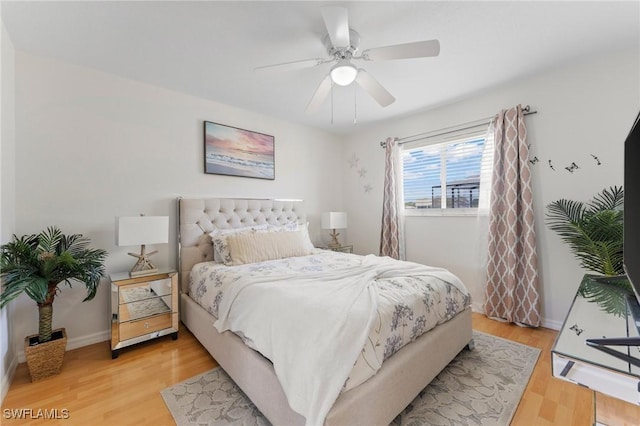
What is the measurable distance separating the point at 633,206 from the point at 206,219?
3170 mm

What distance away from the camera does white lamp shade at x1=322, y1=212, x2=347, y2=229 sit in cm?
385

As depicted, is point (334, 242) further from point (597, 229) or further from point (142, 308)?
point (597, 229)

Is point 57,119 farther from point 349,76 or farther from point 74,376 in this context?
point 349,76

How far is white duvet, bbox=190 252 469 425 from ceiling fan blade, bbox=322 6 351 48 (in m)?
1.60

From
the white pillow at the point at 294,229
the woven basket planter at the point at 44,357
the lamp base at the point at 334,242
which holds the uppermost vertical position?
the white pillow at the point at 294,229

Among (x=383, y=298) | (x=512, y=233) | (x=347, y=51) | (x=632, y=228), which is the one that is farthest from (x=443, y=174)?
(x=383, y=298)

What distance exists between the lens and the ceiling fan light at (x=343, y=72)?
5.79ft

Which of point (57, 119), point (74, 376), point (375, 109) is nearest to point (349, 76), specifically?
point (375, 109)

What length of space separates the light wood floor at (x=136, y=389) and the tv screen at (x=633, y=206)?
3.18 feet

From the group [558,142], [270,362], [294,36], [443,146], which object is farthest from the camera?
[443,146]

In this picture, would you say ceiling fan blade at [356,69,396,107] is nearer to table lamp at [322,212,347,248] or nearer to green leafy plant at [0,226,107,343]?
table lamp at [322,212,347,248]

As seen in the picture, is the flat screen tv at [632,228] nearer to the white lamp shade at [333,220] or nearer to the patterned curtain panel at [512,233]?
the patterned curtain panel at [512,233]

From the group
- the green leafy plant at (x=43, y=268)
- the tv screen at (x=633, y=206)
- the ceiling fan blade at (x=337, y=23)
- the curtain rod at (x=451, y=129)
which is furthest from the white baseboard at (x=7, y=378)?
the curtain rod at (x=451, y=129)

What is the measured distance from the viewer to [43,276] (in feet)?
5.85
